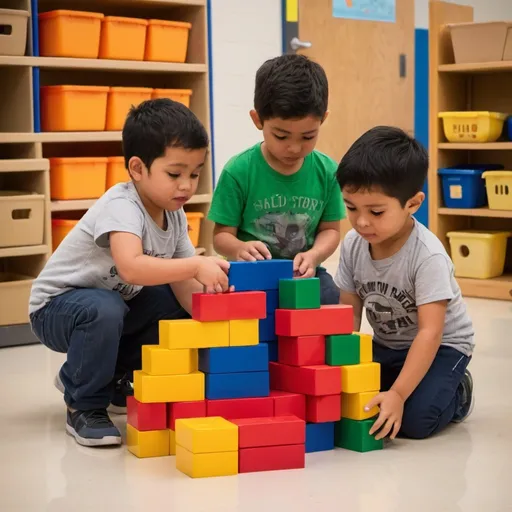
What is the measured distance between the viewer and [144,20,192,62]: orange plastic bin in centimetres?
352

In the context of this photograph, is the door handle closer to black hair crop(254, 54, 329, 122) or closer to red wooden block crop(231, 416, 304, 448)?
black hair crop(254, 54, 329, 122)

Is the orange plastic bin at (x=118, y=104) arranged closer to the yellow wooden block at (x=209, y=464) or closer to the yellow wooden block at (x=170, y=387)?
the yellow wooden block at (x=170, y=387)

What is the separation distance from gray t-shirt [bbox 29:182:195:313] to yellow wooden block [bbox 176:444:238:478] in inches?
19.7

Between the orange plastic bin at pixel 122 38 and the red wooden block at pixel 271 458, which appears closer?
the red wooden block at pixel 271 458

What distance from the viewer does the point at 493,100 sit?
4.19 m

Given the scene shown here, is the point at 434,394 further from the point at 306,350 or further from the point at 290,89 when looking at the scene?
the point at 290,89

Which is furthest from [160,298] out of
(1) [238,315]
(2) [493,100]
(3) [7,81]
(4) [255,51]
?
(4) [255,51]

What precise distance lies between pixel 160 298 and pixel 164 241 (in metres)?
0.22

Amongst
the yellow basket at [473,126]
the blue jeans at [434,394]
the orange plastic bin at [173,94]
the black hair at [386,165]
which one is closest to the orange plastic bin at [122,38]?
the orange plastic bin at [173,94]

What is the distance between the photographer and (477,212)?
3.99m

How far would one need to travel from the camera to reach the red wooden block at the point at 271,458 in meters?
1.73

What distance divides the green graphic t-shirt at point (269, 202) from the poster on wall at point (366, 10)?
315cm

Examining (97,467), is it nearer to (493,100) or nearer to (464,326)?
(464,326)

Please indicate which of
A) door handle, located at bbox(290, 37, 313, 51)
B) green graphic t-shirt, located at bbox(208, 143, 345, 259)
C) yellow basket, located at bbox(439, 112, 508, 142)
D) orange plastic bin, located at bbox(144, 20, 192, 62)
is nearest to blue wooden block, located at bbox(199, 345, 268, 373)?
green graphic t-shirt, located at bbox(208, 143, 345, 259)
